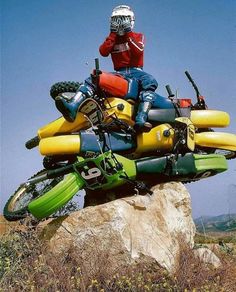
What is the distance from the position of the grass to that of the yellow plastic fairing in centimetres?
107

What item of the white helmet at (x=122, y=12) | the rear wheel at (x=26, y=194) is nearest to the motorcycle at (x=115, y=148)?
the rear wheel at (x=26, y=194)

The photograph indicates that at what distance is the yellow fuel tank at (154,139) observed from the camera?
6.59 meters

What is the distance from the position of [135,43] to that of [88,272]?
3327 millimetres

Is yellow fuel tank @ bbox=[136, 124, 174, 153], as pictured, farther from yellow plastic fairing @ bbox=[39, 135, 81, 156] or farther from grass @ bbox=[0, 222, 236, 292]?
grass @ bbox=[0, 222, 236, 292]

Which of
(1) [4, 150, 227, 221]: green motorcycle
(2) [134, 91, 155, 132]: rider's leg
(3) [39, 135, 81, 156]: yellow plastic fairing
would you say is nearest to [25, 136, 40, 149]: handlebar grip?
(1) [4, 150, 227, 221]: green motorcycle

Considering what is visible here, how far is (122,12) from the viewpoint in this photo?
6.87 meters

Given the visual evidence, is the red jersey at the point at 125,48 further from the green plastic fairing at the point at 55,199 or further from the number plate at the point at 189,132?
the green plastic fairing at the point at 55,199

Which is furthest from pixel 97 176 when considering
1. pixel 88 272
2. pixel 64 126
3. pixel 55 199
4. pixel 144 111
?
pixel 88 272

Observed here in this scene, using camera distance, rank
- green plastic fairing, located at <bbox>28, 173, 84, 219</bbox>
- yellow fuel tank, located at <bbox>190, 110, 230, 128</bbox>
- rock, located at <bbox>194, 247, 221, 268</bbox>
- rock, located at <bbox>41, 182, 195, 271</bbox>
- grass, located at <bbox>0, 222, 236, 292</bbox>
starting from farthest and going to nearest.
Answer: yellow fuel tank, located at <bbox>190, 110, 230, 128</bbox> → rock, located at <bbox>194, 247, 221, 268</bbox> → green plastic fairing, located at <bbox>28, 173, 84, 219</bbox> → rock, located at <bbox>41, 182, 195, 271</bbox> → grass, located at <bbox>0, 222, 236, 292</bbox>

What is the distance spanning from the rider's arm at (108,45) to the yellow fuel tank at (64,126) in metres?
1.04

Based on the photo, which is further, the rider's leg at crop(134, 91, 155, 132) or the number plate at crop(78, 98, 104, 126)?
the rider's leg at crop(134, 91, 155, 132)

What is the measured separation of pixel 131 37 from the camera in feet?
22.7

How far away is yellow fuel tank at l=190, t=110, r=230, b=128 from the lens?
7.01 meters

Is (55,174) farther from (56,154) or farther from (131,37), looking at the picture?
(131,37)
